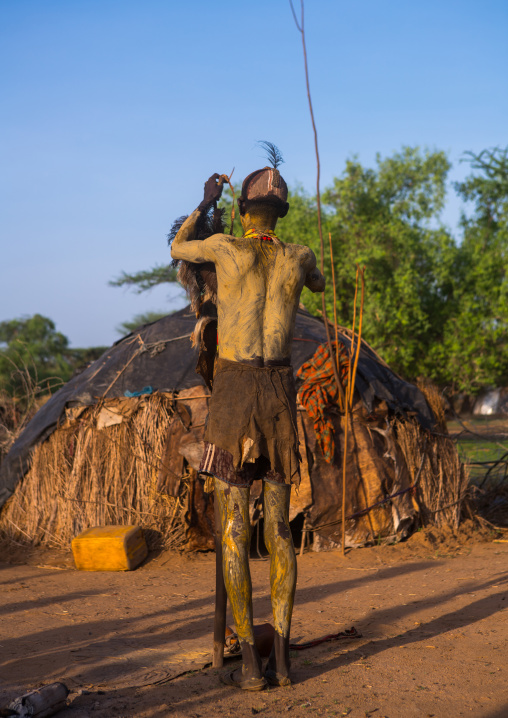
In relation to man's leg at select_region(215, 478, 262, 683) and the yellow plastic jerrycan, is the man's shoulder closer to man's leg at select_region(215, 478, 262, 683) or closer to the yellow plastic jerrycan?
man's leg at select_region(215, 478, 262, 683)

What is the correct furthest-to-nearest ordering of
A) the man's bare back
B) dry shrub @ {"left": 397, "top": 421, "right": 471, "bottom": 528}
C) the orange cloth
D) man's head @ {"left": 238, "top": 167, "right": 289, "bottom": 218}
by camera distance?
dry shrub @ {"left": 397, "top": 421, "right": 471, "bottom": 528}
the orange cloth
man's head @ {"left": 238, "top": 167, "right": 289, "bottom": 218}
the man's bare back

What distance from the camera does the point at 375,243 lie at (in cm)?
Result: 1789

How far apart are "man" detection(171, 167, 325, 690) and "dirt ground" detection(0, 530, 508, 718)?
28 centimetres

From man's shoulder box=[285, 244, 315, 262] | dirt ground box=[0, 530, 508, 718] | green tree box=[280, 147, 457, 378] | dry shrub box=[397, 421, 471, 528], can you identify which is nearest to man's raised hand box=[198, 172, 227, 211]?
man's shoulder box=[285, 244, 315, 262]

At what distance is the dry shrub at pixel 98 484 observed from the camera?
20.0ft

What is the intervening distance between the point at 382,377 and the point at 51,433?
3404 mm

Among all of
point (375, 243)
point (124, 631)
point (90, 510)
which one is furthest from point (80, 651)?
point (375, 243)

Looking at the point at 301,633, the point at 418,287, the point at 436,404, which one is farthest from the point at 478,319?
the point at 301,633

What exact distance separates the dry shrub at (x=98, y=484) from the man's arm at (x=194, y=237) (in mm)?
3401

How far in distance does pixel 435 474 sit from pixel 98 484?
3.25 meters

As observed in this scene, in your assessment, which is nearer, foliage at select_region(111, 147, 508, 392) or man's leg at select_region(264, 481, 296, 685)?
man's leg at select_region(264, 481, 296, 685)

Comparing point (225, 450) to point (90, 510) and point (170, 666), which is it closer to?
point (170, 666)

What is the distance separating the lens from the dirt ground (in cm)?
249

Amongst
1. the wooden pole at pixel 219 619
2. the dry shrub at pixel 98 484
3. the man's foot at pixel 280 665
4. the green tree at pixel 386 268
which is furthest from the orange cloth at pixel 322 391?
the green tree at pixel 386 268
